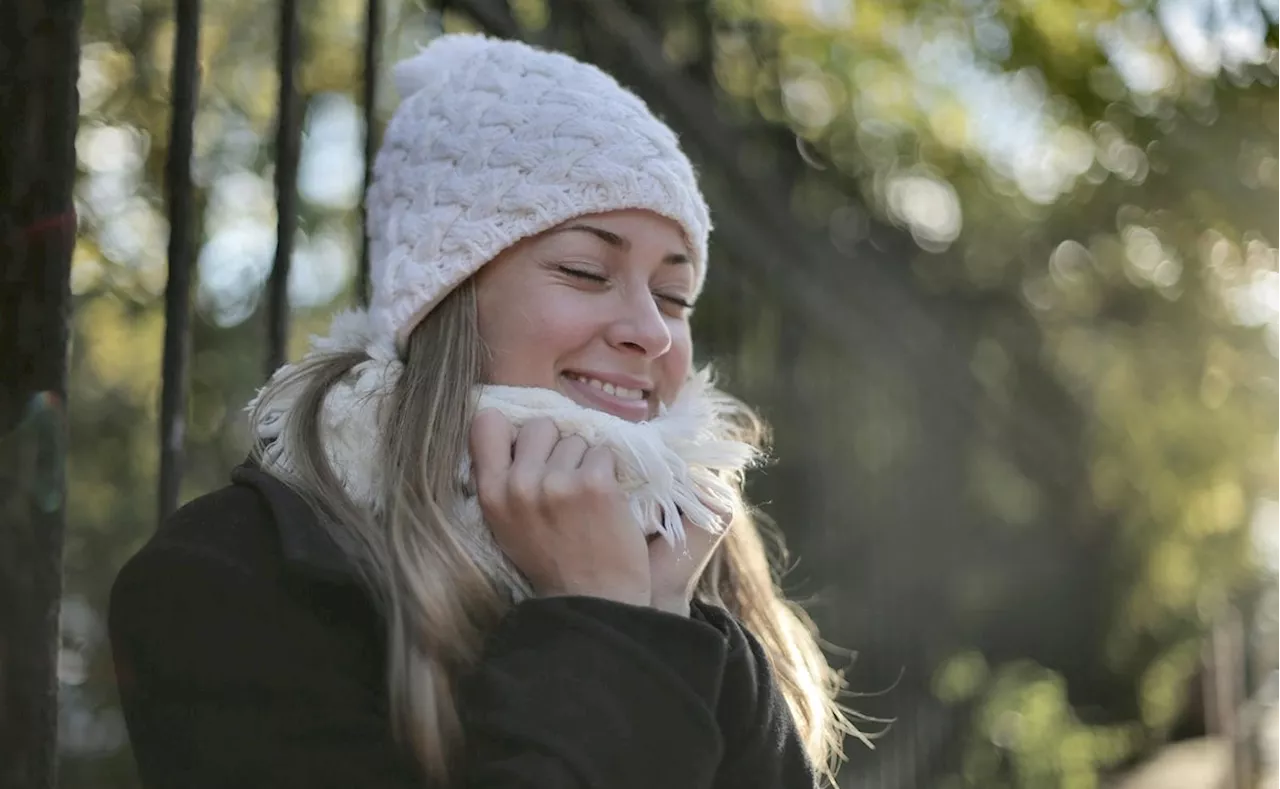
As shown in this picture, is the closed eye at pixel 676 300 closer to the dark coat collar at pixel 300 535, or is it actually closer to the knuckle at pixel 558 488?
the knuckle at pixel 558 488

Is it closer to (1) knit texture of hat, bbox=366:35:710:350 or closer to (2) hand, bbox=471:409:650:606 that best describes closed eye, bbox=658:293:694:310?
(1) knit texture of hat, bbox=366:35:710:350

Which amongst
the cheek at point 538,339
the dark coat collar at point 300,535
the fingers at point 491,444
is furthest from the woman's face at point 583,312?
the dark coat collar at point 300,535

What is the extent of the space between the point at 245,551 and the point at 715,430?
0.95 m

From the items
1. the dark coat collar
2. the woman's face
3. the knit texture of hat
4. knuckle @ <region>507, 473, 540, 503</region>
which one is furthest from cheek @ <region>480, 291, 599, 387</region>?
the dark coat collar

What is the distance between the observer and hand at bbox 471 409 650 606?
175cm

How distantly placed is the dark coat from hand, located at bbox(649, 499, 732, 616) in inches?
7.6

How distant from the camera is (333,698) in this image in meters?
1.61

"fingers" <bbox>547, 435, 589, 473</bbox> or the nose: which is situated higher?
the nose

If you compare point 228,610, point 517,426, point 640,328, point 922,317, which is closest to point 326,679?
point 228,610

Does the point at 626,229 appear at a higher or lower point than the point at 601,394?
higher

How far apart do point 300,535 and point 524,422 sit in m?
0.38

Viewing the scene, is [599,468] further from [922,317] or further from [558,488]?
[922,317]

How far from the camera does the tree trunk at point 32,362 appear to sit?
62.4 inches

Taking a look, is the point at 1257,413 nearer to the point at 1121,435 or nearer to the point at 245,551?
the point at 1121,435
